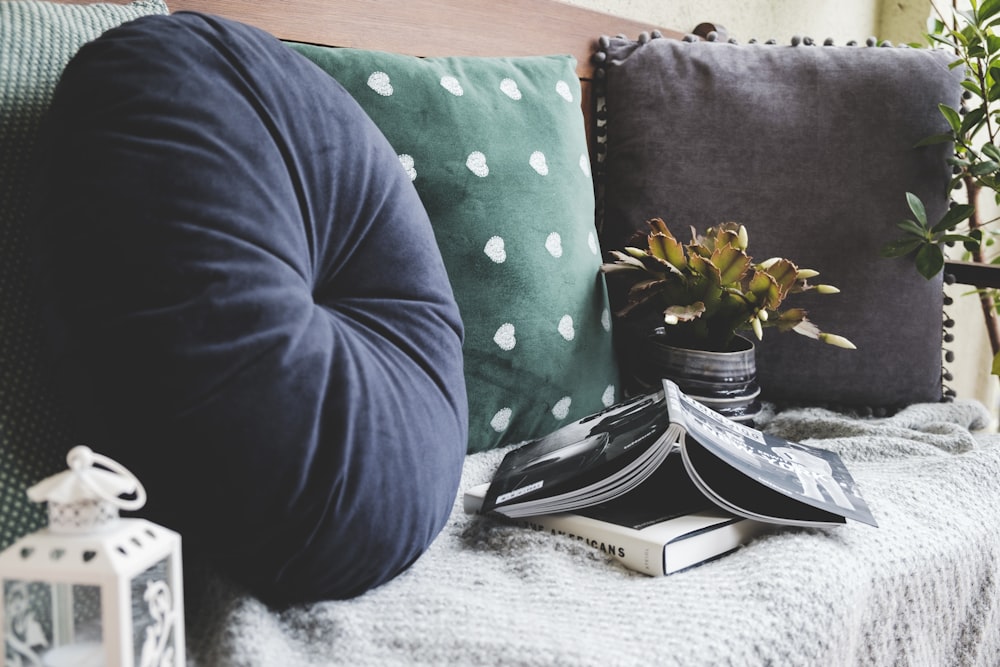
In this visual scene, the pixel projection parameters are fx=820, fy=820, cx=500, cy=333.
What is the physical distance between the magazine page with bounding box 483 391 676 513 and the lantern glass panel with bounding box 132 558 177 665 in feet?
1.05

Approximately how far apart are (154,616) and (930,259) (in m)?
1.04

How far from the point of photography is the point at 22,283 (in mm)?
537

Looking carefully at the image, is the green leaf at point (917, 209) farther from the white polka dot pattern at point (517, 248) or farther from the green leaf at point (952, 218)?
the white polka dot pattern at point (517, 248)

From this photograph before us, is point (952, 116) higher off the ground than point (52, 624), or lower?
higher

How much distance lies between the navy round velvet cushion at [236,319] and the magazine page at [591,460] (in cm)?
10

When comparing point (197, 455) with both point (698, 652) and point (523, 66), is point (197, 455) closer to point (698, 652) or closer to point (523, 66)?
point (698, 652)

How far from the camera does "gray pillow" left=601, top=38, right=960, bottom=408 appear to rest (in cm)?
112

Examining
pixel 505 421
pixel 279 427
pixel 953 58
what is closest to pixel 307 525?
pixel 279 427

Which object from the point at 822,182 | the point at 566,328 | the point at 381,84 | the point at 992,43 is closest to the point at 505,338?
the point at 566,328

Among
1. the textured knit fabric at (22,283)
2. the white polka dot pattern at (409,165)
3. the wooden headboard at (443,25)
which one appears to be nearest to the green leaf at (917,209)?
the wooden headboard at (443,25)

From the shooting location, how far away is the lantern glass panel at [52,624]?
1.24 feet

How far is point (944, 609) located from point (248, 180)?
0.70 m

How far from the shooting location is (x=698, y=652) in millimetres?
530

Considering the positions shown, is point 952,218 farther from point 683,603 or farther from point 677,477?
point 683,603
